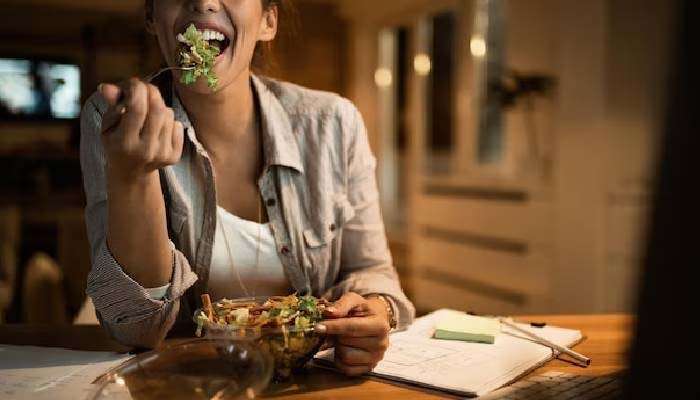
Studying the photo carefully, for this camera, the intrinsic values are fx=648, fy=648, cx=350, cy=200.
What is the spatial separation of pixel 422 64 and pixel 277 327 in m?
5.30

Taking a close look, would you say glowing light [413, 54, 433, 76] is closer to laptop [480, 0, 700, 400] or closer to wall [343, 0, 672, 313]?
wall [343, 0, 672, 313]

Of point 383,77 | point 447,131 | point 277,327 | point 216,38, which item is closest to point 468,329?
point 277,327

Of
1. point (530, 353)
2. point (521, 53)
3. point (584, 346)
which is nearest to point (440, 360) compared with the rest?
point (530, 353)

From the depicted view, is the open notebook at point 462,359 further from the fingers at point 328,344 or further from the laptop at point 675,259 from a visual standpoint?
the laptop at point 675,259

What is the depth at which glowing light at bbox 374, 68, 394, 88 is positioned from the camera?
667 cm

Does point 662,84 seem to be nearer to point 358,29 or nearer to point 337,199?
point 337,199

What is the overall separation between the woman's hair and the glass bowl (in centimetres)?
84

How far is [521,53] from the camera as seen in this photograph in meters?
4.61

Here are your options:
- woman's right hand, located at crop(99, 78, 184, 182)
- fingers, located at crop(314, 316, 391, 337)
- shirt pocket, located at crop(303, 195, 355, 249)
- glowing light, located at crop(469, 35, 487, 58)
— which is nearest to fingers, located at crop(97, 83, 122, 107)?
Result: woman's right hand, located at crop(99, 78, 184, 182)

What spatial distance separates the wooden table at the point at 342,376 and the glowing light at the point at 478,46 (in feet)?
13.4

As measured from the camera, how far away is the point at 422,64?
5.88 meters

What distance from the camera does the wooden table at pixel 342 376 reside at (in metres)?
0.85

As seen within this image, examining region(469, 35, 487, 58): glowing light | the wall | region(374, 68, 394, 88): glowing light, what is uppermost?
region(469, 35, 487, 58): glowing light

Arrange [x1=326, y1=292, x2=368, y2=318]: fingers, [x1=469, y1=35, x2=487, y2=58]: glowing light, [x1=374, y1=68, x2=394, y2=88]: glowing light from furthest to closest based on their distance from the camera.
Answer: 1. [x1=374, y1=68, x2=394, y2=88]: glowing light
2. [x1=469, y1=35, x2=487, y2=58]: glowing light
3. [x1=326, y1=292, x2=368, y2=318]: fingers
